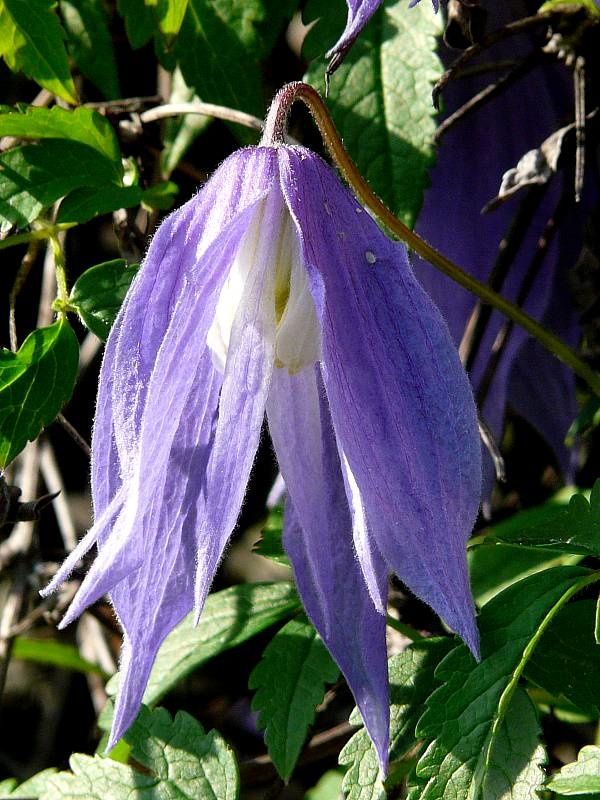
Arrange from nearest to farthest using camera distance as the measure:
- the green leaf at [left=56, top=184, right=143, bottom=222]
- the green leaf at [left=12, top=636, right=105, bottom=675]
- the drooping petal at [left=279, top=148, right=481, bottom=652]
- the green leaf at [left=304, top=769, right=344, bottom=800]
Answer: the drooping petal at [left=279, top=148, right=481, bottom=652], the green leaf at [left=56, top=184, right=143, bottom=222], the green leaf at [left=304, top=769, right=344, bottom=800], the green leaf at [left=12, top=636, right=105, bottom=675]

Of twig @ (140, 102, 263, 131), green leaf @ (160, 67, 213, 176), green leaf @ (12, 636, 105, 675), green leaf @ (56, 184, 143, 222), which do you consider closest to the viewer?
green leaf @ (56, 184, 143, 222)

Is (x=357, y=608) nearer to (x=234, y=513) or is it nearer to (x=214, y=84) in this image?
(x=234, y=513)

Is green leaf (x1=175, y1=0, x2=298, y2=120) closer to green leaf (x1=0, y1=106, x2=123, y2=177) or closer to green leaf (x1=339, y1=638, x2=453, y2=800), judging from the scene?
green leaf (x1=0, y1=106, x2=123, y2=177)

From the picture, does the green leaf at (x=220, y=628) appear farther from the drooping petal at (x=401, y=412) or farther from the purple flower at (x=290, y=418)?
the drooping petal at (x=401, y=412)

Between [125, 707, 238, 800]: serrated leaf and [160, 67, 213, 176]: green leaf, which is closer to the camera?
[125, 707, 238, 800]: serrated leaf

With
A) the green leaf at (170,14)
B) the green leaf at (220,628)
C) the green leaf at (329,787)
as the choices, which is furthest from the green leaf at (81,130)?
the green leaf at (329,787)

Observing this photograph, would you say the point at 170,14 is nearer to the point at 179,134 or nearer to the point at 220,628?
the point at 179,134

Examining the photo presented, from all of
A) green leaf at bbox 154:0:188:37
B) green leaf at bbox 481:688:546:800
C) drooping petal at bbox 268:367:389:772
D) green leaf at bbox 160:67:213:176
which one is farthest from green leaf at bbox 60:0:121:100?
green leaf at bbox 481:688:546:800

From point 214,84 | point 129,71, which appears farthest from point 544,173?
point 129,71
